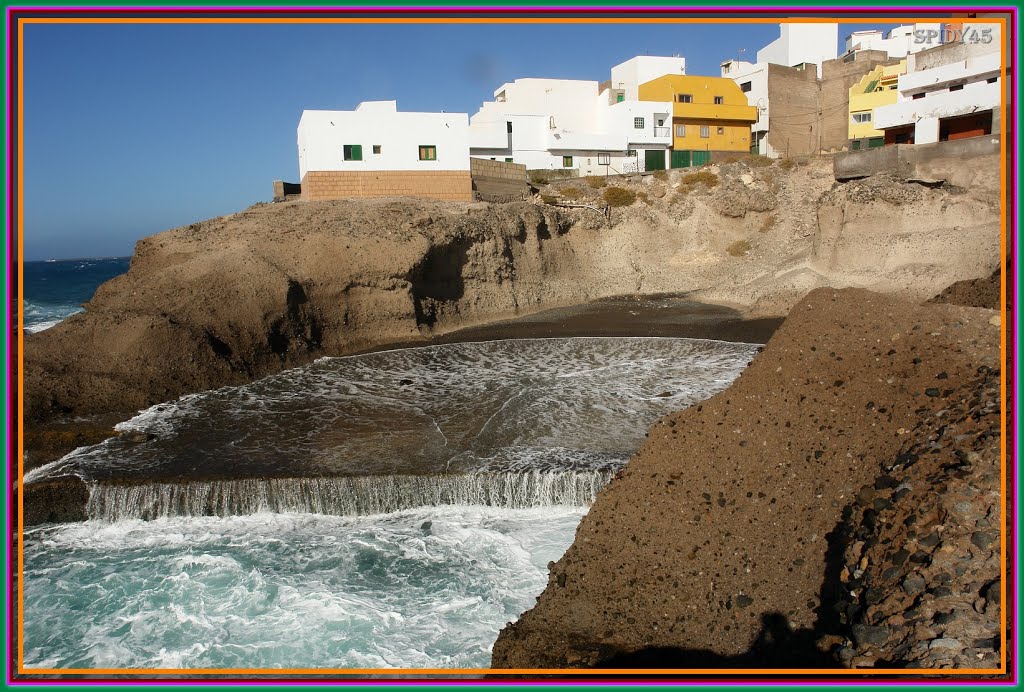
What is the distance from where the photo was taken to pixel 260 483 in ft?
36.9

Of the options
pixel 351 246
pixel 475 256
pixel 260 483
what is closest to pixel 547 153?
pixel 475 256

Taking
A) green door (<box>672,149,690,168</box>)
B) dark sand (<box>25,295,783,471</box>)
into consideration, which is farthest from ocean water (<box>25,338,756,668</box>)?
green door (<box>672,149,690,168</box>)

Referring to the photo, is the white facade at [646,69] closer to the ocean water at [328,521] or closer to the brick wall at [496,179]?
the brick wall at [496,179]

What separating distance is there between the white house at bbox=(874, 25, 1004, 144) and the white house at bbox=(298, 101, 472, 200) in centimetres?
1731

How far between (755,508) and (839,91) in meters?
48.8

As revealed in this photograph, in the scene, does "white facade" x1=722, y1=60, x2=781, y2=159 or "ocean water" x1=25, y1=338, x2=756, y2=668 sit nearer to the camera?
"ocean water" x1=25, y1=338, x2=756, y2=668

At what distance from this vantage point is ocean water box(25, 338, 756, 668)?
8.52 meters

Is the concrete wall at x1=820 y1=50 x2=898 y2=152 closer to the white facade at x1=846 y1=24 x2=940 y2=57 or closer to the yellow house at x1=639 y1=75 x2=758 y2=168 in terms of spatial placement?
the white facade at x1=846 y1=24 x2=940 y2=57

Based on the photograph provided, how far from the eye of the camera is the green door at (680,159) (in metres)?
43.2

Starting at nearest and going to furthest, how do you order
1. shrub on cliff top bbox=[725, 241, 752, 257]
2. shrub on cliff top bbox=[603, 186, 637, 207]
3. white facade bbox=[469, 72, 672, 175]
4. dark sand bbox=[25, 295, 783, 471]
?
dark sand bbox=[25, 295, 783, 471] < shrub on cliff top bbox=[725, 241, 752, 257] < shrub on cliff top bbox=[603, 186, 637, 207] < white facade bbox=[469, 72, 672, 175]

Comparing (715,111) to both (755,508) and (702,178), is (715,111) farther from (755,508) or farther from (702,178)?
(755,508)

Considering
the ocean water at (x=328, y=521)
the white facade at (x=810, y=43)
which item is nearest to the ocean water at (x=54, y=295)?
the ocean water at (x=328, y=521)

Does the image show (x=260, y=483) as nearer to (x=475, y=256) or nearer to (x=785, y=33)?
(x=475, y=256)

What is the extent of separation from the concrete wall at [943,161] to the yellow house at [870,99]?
59.5ft
